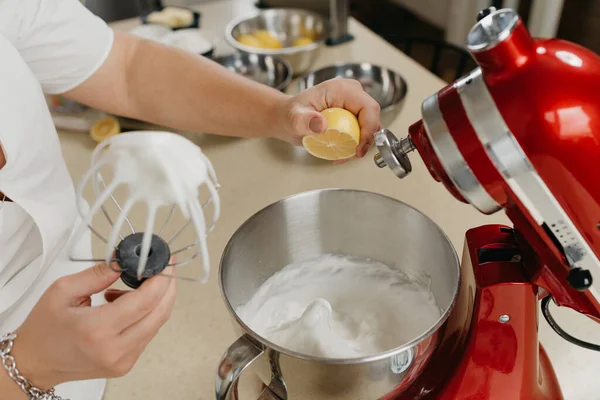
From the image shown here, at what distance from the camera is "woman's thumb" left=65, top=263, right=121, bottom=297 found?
507 mm

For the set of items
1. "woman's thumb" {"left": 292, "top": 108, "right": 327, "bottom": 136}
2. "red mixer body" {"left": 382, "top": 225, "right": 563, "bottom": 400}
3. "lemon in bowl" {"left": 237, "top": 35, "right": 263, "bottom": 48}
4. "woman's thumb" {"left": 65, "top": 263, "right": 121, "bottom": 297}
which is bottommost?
"lemon in bowl" {"left": 237, "top": 35, "right": 263, "bottom": 48}

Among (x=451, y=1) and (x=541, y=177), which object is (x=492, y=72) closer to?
(x=541, y=177)

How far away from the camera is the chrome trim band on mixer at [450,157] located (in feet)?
1.62

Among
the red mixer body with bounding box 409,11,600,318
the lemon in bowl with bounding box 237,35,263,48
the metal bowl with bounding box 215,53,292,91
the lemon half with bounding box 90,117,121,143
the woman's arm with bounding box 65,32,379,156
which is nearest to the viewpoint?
the red mixer body with bounding box 409,11,600,318

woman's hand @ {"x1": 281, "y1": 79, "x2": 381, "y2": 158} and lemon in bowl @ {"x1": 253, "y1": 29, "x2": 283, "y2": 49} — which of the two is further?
lemon in bowl @ {"x1": 253, "y1": 29, "x2": 283, "y2": 49}

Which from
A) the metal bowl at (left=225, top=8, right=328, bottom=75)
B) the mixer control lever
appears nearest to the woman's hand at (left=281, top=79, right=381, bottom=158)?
the mixer control lever

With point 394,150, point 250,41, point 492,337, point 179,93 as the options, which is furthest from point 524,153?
point 250,41

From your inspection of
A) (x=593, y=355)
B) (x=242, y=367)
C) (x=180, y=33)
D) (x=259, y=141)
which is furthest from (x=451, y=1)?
(x=242, y=367)

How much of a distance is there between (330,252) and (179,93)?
366 millimetres

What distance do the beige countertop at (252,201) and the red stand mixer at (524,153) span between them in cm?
24

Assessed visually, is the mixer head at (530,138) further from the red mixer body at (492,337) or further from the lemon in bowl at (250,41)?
the lemon in bowl at (250,41)

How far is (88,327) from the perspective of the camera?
1.64 feet

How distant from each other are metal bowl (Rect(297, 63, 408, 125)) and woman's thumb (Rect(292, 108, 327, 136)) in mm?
546

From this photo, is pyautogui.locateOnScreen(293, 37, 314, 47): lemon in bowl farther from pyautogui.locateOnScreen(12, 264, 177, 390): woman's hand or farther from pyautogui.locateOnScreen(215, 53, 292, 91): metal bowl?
→ pyautogui.locateOnScreen(12, 264, 177, 390): woman's hand
